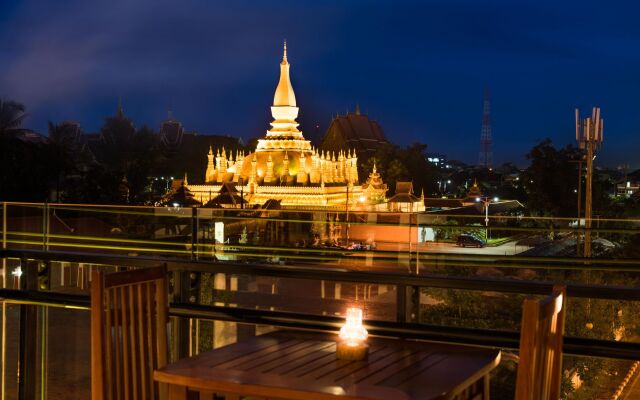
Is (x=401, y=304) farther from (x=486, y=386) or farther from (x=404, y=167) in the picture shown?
(x=404, y=167)

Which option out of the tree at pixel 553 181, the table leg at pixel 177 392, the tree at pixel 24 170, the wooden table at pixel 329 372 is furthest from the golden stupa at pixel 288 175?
the table leg at pixel 177 392

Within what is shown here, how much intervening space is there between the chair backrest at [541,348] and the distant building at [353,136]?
56931 millimetres

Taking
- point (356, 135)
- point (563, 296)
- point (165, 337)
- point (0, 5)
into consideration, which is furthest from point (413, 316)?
point (356, 135)

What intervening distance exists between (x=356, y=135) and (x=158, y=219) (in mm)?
51309

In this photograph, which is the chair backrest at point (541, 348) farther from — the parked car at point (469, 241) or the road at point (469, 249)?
the parked car at point (469, 241)

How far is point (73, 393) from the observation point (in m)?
6.26

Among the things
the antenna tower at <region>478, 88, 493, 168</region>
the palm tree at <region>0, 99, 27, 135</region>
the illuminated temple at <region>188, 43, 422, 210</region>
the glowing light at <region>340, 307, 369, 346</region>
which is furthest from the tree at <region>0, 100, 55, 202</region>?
the antenna tower at <region>478, 88, 493, 168</region>

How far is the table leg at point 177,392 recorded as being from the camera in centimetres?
234

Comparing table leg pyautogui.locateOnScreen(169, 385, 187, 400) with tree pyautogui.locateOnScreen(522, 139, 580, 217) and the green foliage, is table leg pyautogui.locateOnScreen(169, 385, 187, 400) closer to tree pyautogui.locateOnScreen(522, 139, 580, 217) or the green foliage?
tree pyautogui.locateOnScreen(522, 139, 580, 217)

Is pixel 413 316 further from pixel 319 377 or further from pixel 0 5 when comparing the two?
pixel 0 5

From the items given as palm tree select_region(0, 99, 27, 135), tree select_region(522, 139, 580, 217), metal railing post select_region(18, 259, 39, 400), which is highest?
palm tree select_region(0, 99, 27, 135)

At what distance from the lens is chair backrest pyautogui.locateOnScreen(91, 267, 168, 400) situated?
2627mm

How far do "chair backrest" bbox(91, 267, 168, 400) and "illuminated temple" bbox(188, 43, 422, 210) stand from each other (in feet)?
104

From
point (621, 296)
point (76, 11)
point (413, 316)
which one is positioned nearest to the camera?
point (621, 296)
